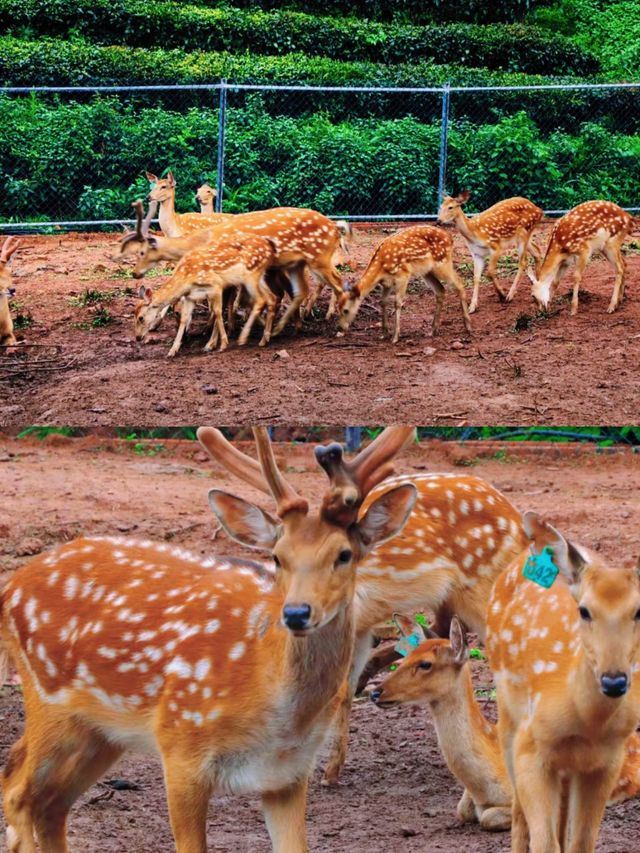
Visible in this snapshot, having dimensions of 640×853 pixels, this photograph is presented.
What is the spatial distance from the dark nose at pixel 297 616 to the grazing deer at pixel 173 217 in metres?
9.44

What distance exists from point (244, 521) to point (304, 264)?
695 cm

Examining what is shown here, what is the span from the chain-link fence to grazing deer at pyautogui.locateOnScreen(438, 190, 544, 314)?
434 centimetres

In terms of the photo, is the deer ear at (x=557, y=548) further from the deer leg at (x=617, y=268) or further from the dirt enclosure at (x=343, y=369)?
the deer leg at (x=617, y=268)

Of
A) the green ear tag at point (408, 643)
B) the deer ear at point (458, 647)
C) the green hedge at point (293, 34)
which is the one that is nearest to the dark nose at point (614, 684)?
the deer ear at point (458, 647)

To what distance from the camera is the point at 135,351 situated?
10.7m

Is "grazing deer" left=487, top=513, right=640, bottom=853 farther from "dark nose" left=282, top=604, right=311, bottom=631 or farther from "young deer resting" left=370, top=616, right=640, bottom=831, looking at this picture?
"dark nose" left=282, top=604, right=311, bottom=631

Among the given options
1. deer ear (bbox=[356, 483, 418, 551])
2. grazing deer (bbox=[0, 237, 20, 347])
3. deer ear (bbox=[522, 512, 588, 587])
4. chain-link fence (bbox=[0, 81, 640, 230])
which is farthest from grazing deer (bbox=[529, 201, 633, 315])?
deer ear (bbox=[356, 483, 418, 551])

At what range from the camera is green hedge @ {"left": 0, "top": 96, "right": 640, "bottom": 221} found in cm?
1778

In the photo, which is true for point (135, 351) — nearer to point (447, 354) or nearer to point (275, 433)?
point (275, 433)

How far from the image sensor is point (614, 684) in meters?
3.72

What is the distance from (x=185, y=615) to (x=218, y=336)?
6.57m

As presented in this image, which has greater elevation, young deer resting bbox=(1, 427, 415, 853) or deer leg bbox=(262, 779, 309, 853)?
young deer resting bbox=(1, 427, 415, 853)

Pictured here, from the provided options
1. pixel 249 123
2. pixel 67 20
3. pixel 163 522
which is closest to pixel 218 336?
pixel 163 522

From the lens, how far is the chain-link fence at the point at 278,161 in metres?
17.8
